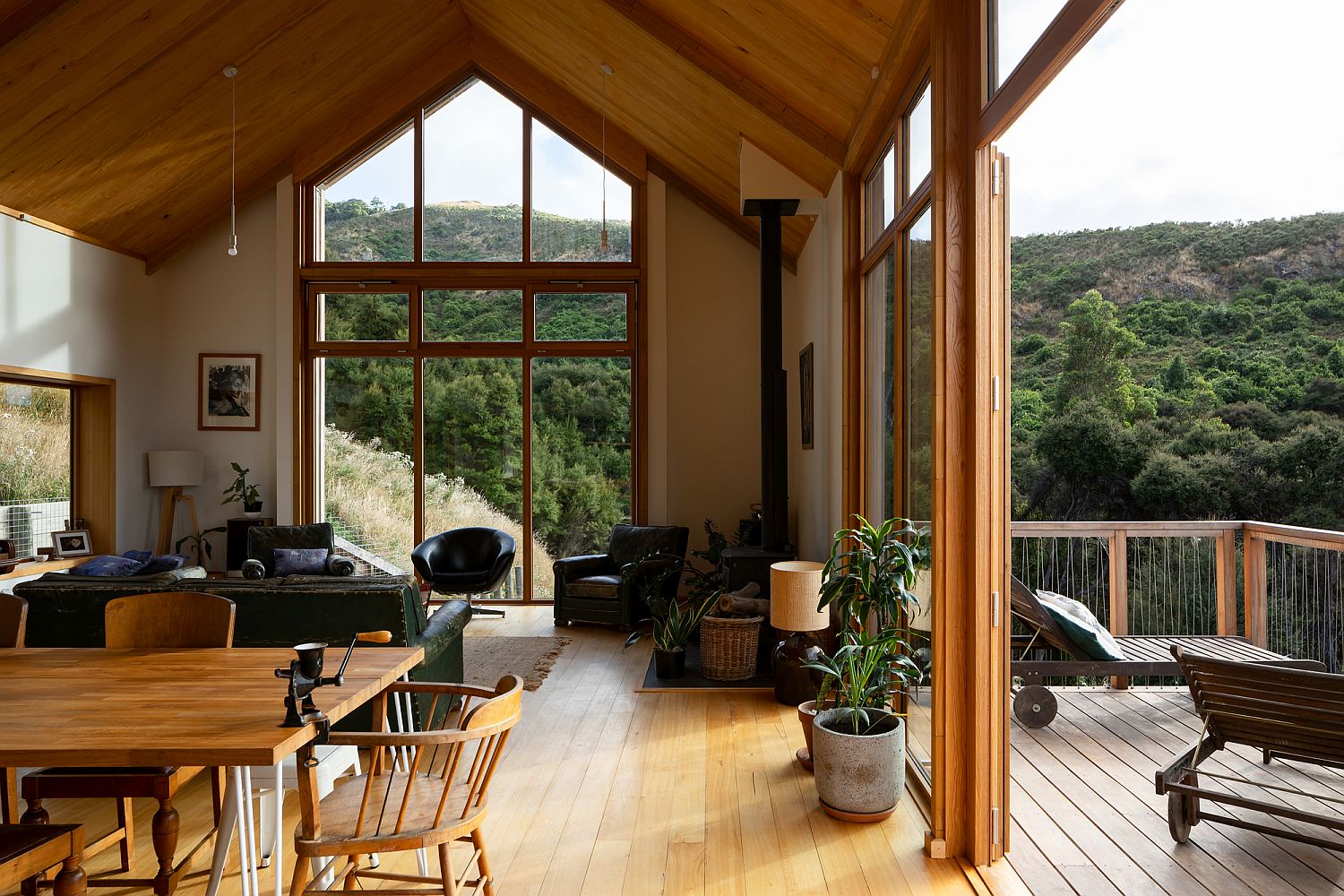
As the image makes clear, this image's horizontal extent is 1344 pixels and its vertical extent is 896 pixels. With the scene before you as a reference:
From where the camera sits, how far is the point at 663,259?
27.1ft

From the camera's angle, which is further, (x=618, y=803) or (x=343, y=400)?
(x=343, y=400)

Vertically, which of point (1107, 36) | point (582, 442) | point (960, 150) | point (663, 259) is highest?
point (663, 259)

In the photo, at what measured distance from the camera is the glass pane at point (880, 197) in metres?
4.19

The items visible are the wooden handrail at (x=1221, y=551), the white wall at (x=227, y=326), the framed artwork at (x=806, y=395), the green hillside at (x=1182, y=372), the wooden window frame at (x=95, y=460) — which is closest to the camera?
the wooden handrail at (x=1221, y=551)

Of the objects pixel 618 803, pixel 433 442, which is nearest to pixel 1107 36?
pixel 618 803

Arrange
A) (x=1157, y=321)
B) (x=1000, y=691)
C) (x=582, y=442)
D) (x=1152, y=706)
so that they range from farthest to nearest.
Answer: (x=582, y=442) < (x=1157, y=321) < (x=1152, y=706) < (x=1000, y=691)

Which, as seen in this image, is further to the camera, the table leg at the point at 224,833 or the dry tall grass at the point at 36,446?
the dry tall grass at the point at 36,446

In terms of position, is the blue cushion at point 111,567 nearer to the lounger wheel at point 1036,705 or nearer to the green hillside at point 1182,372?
the lounger wheel at point 1036,705

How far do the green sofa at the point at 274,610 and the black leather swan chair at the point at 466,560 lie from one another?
10.1ft

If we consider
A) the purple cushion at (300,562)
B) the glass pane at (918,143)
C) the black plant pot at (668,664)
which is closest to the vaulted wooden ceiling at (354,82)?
the glass pane at (918,143)

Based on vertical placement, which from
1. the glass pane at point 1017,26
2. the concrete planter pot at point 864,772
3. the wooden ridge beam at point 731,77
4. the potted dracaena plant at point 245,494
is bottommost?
the concrete planter pot at point 864,772

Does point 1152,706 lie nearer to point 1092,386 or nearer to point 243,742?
point 1092,386

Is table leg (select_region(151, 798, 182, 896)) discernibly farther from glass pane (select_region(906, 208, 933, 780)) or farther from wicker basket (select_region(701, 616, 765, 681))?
wicker basket (select_region(701, 616, 765, 681))

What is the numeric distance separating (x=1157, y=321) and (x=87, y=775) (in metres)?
7.61
